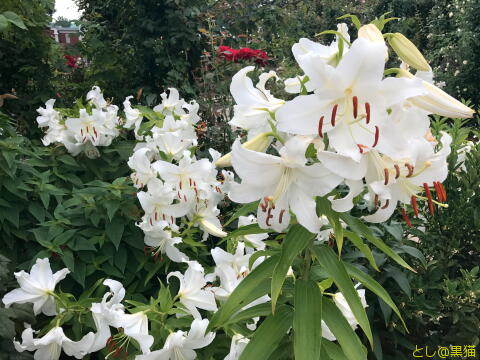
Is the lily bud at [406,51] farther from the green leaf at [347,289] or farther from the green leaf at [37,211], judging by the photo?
the green leaf at [37,211]

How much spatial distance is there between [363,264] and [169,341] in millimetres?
1008

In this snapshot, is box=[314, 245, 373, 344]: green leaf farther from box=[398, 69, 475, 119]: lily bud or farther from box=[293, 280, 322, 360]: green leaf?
box=[398, 69, 475, 119]: lily bud

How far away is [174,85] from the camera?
3.71 m

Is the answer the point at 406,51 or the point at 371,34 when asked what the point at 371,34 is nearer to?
the point at 371,34

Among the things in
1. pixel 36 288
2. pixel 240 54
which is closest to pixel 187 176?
pixel 36 288

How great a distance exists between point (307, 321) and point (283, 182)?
326mm

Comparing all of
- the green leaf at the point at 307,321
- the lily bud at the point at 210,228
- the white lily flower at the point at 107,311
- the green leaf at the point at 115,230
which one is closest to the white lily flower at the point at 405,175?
the green leaf at the point at 307,321

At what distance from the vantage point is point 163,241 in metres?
1.79

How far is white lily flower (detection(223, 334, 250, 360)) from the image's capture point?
1.32 meters

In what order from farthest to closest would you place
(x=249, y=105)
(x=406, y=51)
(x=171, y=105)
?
(x=171, y=105) < (x=249, y=105) < (x=406, y=51)

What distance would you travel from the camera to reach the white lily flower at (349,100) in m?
0.79

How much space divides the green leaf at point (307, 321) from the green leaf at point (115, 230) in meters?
0.90

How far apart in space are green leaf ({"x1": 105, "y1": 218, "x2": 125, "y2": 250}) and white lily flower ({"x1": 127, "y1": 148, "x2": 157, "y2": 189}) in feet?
0.59

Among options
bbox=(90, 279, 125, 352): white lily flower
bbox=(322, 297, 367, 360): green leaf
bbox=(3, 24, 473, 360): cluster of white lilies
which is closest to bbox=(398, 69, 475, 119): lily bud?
bbox=(3, 24, 473, 360): cluster of white lilies
